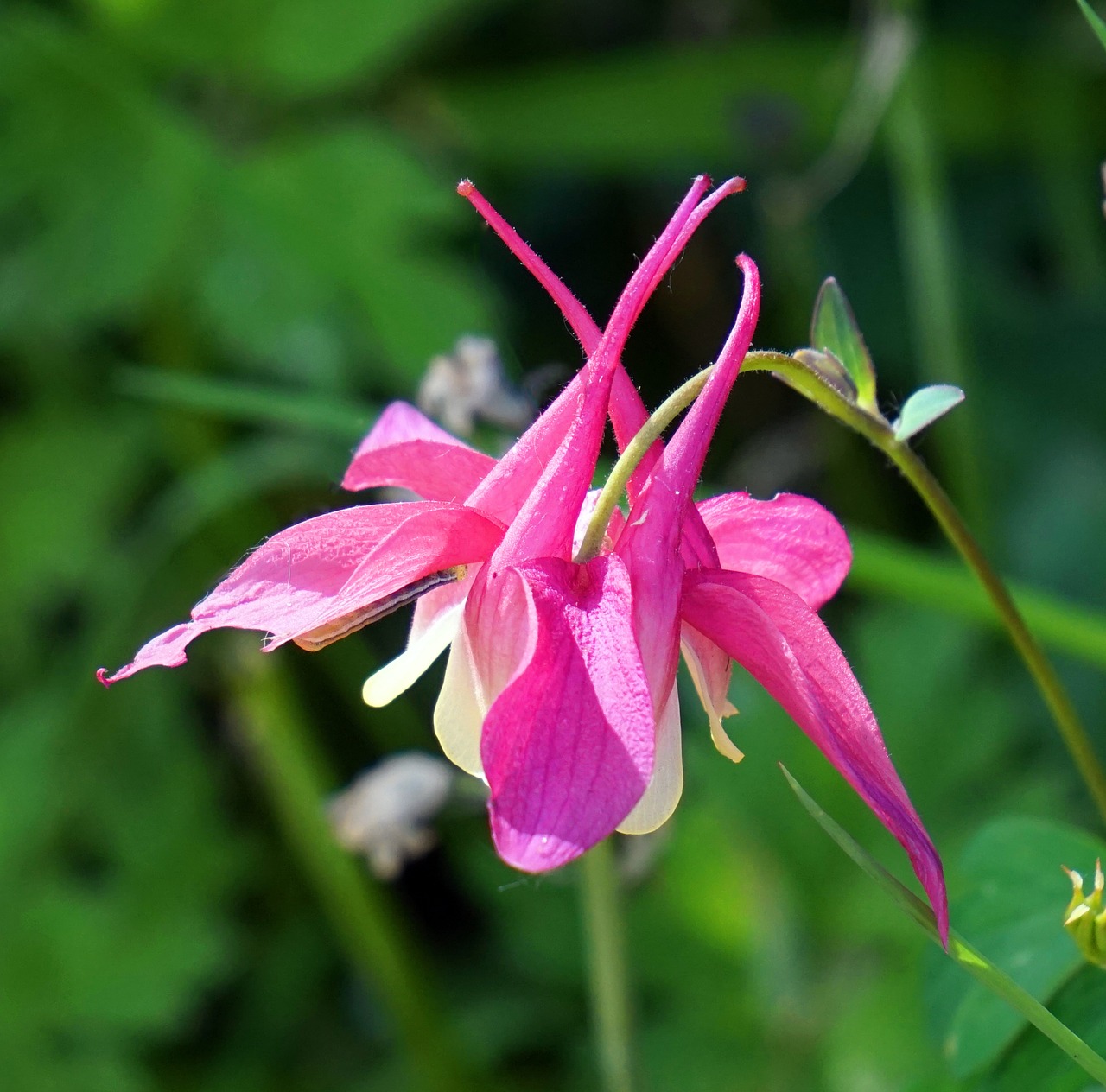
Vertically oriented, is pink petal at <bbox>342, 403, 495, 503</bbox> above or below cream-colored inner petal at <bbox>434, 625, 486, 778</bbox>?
above

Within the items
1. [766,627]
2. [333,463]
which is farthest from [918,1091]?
[333,463]

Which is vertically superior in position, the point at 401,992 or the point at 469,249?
the point at 469,249

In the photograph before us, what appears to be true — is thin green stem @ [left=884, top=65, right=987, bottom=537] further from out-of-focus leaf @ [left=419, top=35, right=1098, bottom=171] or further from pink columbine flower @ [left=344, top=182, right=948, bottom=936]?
pink columbine flower @ [left=344, top=182, right=948, bottom=936]

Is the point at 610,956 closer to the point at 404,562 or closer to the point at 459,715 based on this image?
the point at 459,715

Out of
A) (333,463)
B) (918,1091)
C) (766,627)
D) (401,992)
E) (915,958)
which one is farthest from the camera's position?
(333,463)

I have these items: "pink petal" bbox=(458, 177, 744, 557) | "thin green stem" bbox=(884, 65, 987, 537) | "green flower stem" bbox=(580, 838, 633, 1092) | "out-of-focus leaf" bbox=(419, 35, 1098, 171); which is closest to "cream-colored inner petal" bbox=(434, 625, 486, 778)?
"pink petal" bbox=(458, 177, 744, 557)

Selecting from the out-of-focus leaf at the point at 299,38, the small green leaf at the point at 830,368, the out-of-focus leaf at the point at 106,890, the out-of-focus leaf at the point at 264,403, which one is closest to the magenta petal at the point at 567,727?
the small green leaf at the point at 830,368

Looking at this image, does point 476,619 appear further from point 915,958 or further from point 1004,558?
point 1004,558
